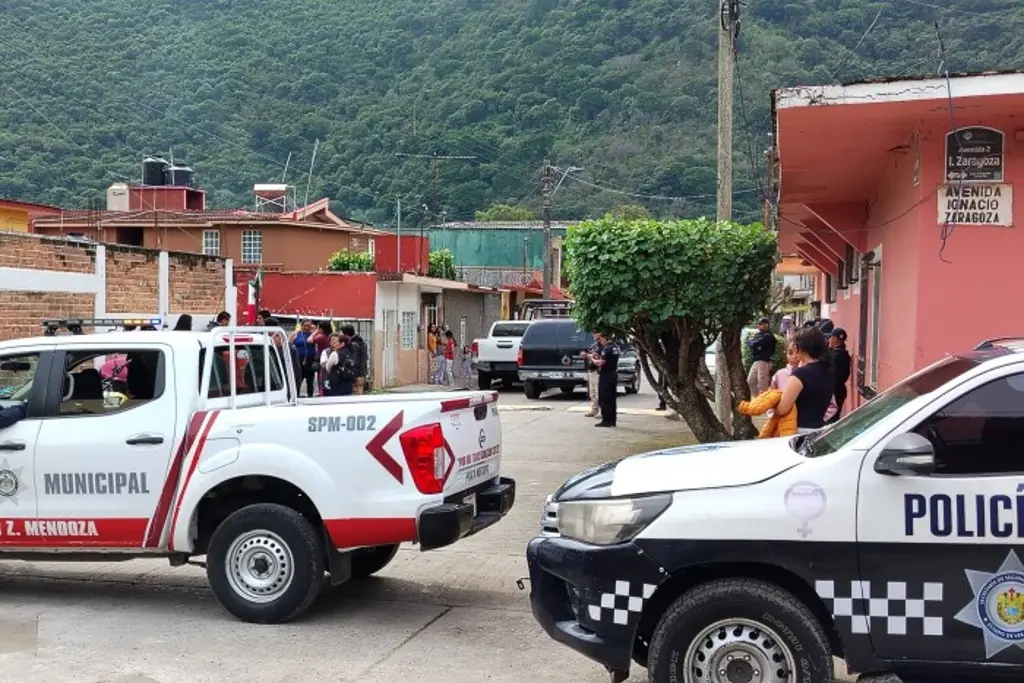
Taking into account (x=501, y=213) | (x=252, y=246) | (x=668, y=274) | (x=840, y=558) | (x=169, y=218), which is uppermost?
(x=501, y=213)

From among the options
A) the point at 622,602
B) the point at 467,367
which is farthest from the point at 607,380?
the point at 467,367

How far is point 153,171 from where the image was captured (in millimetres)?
41969

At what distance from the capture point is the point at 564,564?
5105mm

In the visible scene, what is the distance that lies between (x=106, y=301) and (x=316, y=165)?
34378 mm

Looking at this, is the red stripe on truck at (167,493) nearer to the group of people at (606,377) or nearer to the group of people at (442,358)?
the group of people at (606,377)

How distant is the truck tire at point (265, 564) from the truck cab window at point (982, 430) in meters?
3.70

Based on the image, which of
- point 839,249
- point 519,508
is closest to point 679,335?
point 519,508

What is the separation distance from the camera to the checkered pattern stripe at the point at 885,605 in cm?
467

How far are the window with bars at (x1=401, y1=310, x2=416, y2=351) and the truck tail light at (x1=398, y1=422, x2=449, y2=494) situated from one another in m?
24.6

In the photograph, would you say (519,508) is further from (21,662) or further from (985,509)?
(985,509)

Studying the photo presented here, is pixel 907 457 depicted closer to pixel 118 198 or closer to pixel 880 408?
pixel 880 408

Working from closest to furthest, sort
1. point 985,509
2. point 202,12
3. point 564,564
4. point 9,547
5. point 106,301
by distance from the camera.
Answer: point 985,509 → point 564,564 → point 9,547 → point 106,301 → point 202,12

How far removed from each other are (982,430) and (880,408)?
1.93ft

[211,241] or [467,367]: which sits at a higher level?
[211,241]
